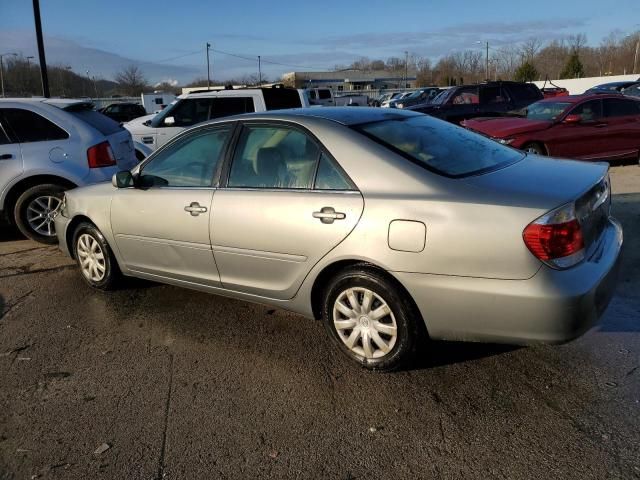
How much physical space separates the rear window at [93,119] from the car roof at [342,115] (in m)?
3.48

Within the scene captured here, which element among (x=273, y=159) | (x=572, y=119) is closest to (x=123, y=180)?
(x=273, y=159)

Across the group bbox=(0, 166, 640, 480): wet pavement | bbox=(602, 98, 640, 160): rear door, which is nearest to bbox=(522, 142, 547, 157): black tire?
bbox=(602, 98, 640, 160): rear door

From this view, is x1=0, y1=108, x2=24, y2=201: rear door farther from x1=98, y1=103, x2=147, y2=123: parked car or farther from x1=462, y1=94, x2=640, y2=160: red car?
x1=98, y1=103, x2=147, y2=123: parked car

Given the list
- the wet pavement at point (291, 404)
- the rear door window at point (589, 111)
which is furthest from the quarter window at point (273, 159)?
the rear door window at point (589, 111)

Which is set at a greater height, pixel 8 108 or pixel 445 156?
pixel 8 108

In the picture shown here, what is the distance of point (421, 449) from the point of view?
8.83 ft

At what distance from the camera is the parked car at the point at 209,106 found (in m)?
9.64

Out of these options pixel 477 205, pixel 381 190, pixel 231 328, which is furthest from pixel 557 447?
pixel 231 328

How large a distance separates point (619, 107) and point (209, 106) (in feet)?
25.2

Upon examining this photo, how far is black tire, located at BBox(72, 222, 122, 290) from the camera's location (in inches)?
192

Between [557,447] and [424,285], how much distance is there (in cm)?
101

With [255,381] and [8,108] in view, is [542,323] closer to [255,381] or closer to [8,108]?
[255,381]

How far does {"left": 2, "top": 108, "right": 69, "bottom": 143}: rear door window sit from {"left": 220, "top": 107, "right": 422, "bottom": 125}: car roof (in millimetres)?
3462

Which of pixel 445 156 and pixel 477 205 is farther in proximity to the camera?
pixel 445 156
